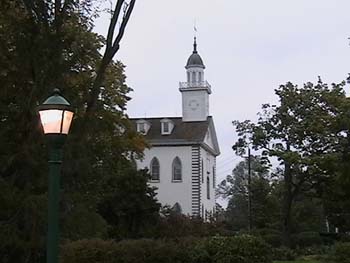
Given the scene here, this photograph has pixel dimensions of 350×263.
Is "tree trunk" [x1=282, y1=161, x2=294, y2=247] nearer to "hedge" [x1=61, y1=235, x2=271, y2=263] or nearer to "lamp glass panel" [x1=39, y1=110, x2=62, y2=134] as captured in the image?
"hedge" [x1=61, y1=235, x2=271, y2=263]

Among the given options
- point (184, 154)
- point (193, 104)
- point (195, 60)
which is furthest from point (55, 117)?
point (195, 60)

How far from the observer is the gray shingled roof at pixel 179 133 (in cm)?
6306

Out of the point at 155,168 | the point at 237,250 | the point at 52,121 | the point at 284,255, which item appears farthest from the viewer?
the point at 155,168

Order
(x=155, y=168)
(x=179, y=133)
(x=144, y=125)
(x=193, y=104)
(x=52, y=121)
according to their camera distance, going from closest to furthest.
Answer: (x=52, y=121), (x=155, y=168), (x=179, y=133), (x=144, y=125), (x=193, y=104)

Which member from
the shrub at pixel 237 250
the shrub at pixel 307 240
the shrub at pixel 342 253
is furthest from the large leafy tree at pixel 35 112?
the shrub at pixel 307 240

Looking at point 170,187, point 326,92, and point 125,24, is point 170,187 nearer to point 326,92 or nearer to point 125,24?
point 326,92

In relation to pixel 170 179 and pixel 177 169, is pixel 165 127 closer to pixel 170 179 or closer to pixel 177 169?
pixel 177 169

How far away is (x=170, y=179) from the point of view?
6322 cm

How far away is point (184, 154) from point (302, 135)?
2325cm

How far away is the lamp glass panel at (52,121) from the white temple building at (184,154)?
5142 cm

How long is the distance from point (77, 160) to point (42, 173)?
1.06 m

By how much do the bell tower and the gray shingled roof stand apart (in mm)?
758

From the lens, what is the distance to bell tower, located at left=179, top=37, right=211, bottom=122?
66062mm

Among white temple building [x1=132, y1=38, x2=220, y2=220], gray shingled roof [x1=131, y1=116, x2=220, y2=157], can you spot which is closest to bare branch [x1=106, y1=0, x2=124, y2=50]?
white temple building [x1=132, y1=38, x2=220, y2=220]
